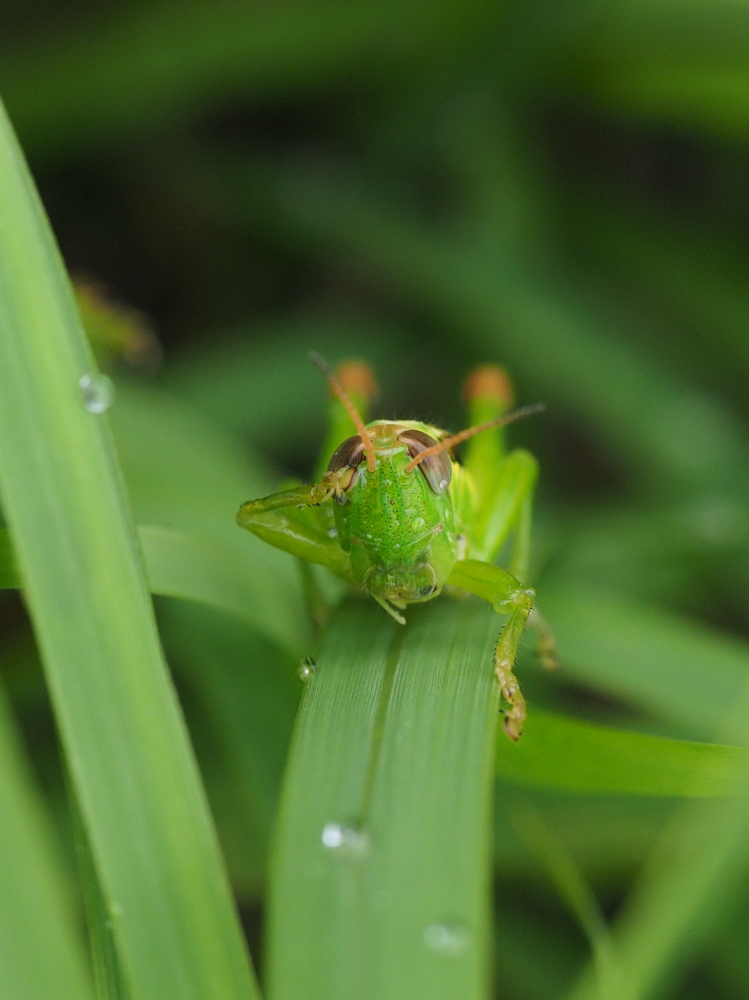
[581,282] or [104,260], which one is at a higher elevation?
[104,260]

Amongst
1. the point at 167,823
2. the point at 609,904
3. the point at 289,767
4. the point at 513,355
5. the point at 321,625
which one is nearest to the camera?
the point at 167,823

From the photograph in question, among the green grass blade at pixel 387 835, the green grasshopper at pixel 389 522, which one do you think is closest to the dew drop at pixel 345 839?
the green grass blade at pixel 387 835

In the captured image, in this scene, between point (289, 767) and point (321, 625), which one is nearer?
point (289, 767)

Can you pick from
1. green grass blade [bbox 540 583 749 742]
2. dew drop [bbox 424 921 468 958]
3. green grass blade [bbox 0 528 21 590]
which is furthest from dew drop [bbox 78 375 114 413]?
green grass blade [bbox 540 583 749 742]

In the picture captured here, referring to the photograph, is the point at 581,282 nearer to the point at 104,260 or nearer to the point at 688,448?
the point at 688,448

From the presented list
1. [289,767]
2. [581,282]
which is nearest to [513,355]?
[581,282]
